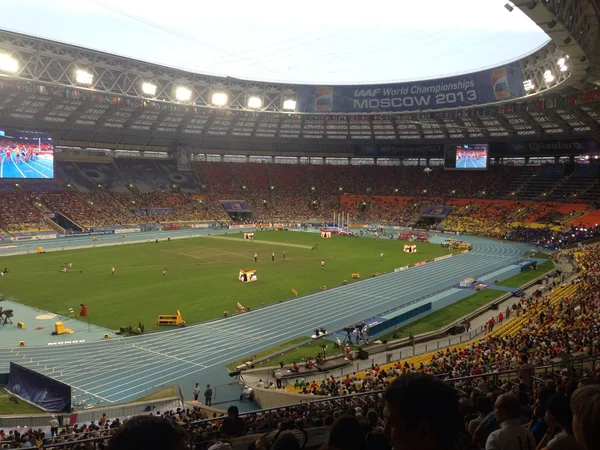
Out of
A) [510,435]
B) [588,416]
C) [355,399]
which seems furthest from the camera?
[355,399]

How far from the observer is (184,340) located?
24547 mm

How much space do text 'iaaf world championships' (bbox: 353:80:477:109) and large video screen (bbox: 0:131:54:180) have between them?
4239 centimetres

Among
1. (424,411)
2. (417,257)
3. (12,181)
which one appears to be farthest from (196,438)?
(12,181)

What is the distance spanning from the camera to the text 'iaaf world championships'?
61.8 m

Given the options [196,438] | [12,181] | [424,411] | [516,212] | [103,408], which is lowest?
[103,408]

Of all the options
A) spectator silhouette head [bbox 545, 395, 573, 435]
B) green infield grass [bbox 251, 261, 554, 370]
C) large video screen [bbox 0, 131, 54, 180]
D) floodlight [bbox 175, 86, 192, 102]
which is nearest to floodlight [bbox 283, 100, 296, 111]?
floodlight [bbox 175, 86, 192, 102]

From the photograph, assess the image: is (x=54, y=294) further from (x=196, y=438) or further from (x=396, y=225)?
(x=396, y=225)

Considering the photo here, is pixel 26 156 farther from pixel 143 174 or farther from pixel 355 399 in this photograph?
pixel 355 399

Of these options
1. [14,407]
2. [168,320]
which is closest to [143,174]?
[168,320]

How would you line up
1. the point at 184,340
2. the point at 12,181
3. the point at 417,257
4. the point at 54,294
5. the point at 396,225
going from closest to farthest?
the point at 184,340
the point at 54,294
the point at 417,257
the point at 12,181
the point at 396,225

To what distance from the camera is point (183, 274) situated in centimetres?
4025

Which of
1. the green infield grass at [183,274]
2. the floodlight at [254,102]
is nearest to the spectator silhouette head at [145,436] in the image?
the green infield grass at [183,274]

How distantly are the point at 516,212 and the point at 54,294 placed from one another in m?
65.3

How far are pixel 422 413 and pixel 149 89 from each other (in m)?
62.2
